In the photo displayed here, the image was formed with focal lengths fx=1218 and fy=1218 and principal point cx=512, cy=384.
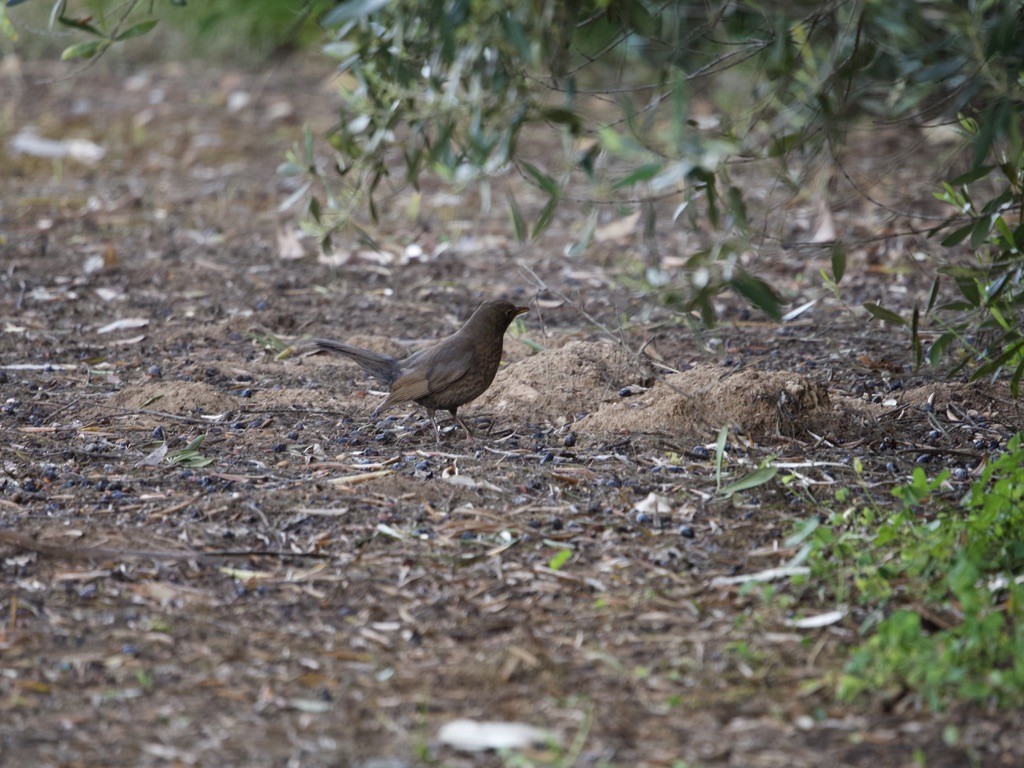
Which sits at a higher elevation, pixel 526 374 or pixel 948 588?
pixel 948 588

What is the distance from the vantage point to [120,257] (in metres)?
7.53

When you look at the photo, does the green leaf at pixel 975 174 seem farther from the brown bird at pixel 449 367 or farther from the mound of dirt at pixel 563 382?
the brown bird at pixel 449 367

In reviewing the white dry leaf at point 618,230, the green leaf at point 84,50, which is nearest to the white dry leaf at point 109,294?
the white dry leaf at point 618,230

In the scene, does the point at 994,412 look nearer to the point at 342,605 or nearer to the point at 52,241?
the point at 342,605

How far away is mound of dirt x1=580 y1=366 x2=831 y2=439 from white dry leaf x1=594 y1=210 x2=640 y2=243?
323cm

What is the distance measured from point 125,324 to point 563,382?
2578 mm

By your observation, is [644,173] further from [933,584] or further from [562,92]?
[933,584]

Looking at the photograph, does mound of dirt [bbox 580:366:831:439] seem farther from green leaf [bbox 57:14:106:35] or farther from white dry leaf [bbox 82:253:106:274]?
white dry leaf [bbox 82:253:106:274]

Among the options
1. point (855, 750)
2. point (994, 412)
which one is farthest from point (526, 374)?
point (855, 750)

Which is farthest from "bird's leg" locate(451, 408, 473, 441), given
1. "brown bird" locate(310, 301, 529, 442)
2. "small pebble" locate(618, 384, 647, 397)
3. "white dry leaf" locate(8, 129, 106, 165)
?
"white dry leaf" locate(8, 129, 106, 165)

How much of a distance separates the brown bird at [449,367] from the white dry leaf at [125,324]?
172cm

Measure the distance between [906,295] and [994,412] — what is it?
75.6 inches

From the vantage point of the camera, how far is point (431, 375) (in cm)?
477

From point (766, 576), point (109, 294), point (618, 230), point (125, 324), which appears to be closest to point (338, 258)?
point (109, 294)
